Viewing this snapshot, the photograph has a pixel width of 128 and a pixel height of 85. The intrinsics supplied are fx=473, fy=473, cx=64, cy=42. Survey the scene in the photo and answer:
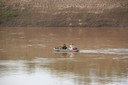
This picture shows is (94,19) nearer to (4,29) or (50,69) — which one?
(4,29)

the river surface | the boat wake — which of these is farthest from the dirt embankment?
the boat wake

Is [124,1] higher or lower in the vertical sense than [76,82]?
higher

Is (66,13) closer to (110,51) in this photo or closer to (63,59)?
(110,51)

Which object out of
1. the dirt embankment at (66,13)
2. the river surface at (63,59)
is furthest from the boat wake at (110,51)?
the dirt embankment at (66,13)

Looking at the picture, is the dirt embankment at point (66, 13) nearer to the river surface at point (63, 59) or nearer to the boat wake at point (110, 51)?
the river surface at point (63, 59)

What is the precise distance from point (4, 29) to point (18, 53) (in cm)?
1644

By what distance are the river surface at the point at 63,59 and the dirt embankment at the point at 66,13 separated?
4677 mm

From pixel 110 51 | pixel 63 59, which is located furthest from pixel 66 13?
pixel 63 59

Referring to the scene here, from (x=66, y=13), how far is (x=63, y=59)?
2180cm

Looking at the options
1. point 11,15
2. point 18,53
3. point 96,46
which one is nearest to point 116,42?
point 96,46

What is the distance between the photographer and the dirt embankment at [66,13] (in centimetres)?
4597

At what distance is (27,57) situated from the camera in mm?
27188

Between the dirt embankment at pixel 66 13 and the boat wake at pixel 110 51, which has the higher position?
the dirt embankment at pixel 66 13

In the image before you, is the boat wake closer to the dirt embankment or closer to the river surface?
the river surface
